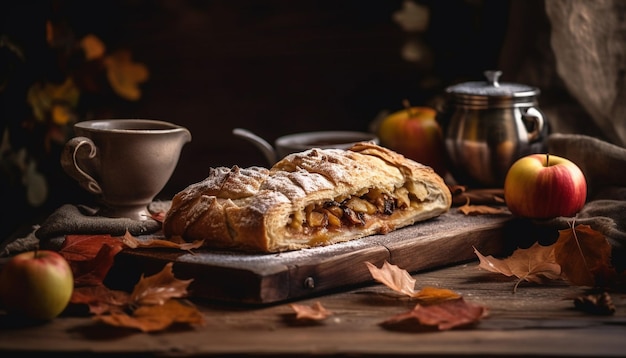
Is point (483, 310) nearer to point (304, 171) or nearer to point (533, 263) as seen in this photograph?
point (533, 263)

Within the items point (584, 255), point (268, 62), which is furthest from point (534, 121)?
point (268, 62)

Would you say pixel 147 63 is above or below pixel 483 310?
above

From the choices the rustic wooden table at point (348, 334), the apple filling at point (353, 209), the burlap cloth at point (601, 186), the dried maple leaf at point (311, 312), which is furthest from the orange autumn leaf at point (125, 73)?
the dried maple leaf at point (311, 312)

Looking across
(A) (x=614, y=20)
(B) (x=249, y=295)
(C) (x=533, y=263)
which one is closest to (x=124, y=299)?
(B) (x=249, y=295)

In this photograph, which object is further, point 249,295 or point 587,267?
point 587,267

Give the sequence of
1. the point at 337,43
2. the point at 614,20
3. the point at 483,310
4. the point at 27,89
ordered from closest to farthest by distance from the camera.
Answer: the point at 483,310
the point at 614,20
the point at 27,89
the point at 337,43

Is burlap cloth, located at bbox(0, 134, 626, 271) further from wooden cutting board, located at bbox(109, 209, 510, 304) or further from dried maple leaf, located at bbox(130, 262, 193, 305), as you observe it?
dried maple leaf, located at bbox(130, 262, 193, 305)
